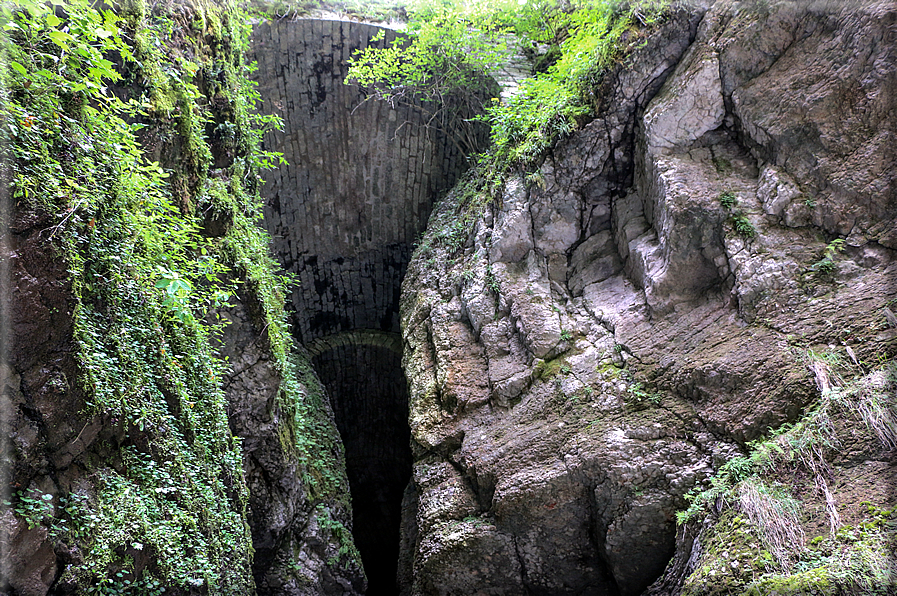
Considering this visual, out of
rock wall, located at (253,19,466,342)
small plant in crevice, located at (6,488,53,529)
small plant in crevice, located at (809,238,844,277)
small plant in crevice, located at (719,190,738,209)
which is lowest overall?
Result: small plant in crevice, located at (6,488,53,529)

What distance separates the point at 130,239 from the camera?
3.16 meters

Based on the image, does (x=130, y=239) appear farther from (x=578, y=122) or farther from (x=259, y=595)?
(x=578, y=122)

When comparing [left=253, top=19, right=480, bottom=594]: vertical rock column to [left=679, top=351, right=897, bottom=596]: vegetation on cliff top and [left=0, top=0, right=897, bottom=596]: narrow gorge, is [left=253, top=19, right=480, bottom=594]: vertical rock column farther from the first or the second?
[left=679, top=351, right=897, bottom=596]: vegetation on cliff top

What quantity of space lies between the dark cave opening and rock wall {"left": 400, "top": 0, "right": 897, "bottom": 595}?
4069mm

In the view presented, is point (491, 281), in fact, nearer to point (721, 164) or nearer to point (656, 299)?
point (656, 299)

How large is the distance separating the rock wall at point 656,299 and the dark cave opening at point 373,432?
4.07 m

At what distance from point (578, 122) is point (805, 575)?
4.45 metres

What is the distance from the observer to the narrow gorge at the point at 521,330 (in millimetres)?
2652

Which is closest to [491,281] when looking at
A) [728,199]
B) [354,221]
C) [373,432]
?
[728,199]

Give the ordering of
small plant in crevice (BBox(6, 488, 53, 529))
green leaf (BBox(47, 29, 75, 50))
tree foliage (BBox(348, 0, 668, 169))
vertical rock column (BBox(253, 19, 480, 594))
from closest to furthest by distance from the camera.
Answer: small plant in crevice (BBox(6, 488, 53, 529)) < green leaf (BBox(47, 29, 75, 50)) < tree foliage (BBox(348, 0, 668, 169)) < vertical rock column (BBox(253, 19, 480, 594))

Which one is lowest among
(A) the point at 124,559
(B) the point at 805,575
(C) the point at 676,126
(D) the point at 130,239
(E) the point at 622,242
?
(B) the point at 805,575

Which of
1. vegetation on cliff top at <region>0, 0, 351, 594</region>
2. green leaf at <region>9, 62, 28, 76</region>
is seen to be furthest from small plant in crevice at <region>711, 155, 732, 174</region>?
green leaf at <region>9, 62, 28, 76</region>

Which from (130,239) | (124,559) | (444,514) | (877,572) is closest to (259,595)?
(444,514)

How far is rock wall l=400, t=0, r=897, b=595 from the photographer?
3504 millimetres
